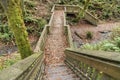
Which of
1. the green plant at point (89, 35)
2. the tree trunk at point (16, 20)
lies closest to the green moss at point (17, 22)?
the tree trunk at point (16, 20)

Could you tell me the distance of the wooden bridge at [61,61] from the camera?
2.35 m

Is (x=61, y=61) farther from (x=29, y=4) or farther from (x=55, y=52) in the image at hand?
(x=29, y=4)

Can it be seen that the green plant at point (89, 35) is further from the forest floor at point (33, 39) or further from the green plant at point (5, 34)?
the green plant at point (5, 34)

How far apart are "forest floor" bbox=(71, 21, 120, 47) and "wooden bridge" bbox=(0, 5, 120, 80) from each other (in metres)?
1.00

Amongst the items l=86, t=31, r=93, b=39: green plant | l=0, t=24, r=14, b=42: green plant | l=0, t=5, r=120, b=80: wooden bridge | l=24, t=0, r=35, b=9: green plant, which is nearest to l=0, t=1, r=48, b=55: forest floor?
l=0, t=24, r=14, b=42: green plant

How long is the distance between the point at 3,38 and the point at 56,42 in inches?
197

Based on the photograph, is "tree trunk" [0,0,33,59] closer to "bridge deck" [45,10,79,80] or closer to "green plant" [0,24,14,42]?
"bridge deck" [45,10,79,80]

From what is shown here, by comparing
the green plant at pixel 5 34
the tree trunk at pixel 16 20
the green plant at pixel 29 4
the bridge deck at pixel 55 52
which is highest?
the green plant at pixel 29 4

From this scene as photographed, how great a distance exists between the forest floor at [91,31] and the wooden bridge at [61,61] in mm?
1000

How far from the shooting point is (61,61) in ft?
31.9

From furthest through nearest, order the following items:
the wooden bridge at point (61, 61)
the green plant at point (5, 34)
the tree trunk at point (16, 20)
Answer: the green plant at point (5, 34) < the tree trunk at point (16, 20) < the wooden bridge at point (61, 61)

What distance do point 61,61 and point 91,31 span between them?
9.22 m

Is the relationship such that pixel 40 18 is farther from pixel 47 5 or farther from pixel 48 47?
pixel 48 47

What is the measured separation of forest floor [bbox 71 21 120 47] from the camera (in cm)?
1625
